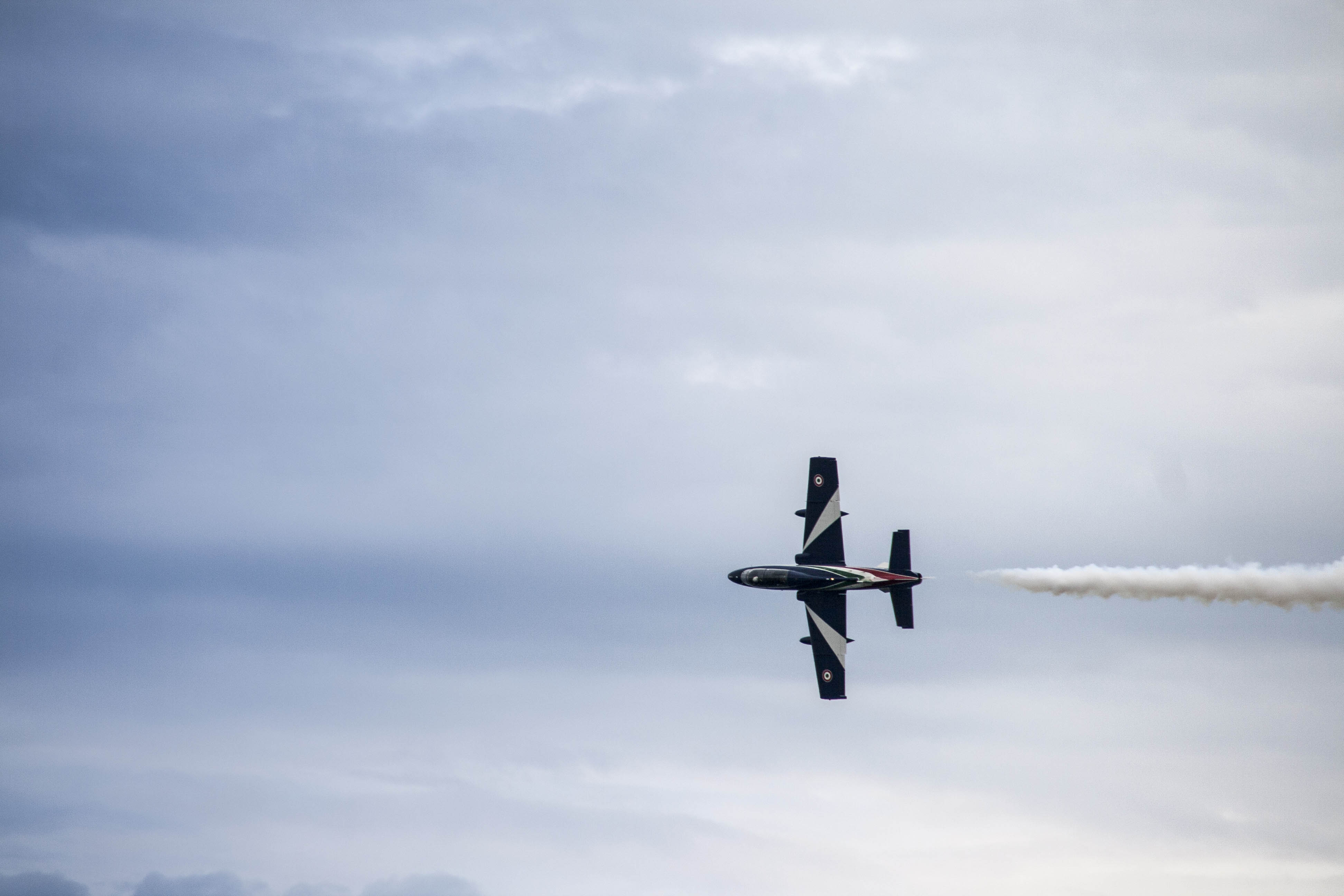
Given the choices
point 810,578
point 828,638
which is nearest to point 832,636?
point 828,638

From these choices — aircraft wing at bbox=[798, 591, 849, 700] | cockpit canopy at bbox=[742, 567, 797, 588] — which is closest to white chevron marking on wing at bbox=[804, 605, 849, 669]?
aircraft wing at bbox=[798, 591, 849, 700]

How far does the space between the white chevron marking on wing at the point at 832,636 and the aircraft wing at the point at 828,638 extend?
0.09ft

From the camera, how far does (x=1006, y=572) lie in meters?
98.6

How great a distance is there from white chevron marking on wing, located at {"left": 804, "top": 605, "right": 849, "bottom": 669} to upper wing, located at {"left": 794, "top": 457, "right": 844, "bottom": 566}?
171 inches

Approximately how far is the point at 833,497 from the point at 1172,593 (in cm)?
2510

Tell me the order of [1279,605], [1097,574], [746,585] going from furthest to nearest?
[746,585] < [1097,574] < [1279,605]

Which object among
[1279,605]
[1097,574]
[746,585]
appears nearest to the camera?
[1279,605]

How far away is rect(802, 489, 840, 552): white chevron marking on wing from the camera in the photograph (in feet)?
342

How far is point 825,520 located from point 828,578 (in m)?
4.78

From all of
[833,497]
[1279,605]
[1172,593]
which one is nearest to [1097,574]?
[1172,593]

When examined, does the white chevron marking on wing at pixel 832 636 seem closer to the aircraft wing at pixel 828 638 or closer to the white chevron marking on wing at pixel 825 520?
the aircraft wing at pixel 828 638

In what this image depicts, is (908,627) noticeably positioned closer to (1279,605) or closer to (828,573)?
(828,573)

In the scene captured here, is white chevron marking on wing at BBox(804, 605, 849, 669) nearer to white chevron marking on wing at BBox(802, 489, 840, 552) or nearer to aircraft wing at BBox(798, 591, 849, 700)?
aircraft wing at BBox(798, 591, 849, 700)

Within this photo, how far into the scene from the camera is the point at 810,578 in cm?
10206
